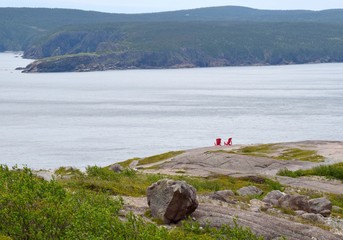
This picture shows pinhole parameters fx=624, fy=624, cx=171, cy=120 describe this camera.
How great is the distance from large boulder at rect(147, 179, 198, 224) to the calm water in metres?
49.0

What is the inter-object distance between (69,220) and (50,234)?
2.57 feet

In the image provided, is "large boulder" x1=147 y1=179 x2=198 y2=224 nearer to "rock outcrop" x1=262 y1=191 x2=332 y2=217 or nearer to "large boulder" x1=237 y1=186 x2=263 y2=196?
"rock outcrop" x1=262 y1=191 x2=332 y2=217

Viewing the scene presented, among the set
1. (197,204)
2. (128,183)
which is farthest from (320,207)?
(128,183)

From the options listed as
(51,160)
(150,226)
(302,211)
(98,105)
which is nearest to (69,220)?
(150,226)

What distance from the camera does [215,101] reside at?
161625 mm

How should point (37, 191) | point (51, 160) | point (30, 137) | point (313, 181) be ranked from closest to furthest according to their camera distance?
point (37, 191), point (313, 181), point (51, 160), point (30, 137)

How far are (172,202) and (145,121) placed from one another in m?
97.4

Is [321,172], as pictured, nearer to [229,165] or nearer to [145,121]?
[229,165]

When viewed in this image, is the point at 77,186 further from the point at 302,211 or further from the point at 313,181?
the point at 313,181

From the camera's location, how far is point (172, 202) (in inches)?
949

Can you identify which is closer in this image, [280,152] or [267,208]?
[267,208]

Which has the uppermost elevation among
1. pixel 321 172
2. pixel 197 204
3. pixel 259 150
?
pixel 197 204

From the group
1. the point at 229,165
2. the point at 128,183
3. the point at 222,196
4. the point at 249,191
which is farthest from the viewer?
the point at 229,165

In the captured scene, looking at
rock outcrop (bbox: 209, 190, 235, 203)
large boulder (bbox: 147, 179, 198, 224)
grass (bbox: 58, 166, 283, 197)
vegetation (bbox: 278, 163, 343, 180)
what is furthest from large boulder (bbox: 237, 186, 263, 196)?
vegetation (bbox: 278, 163, 343, 180)
